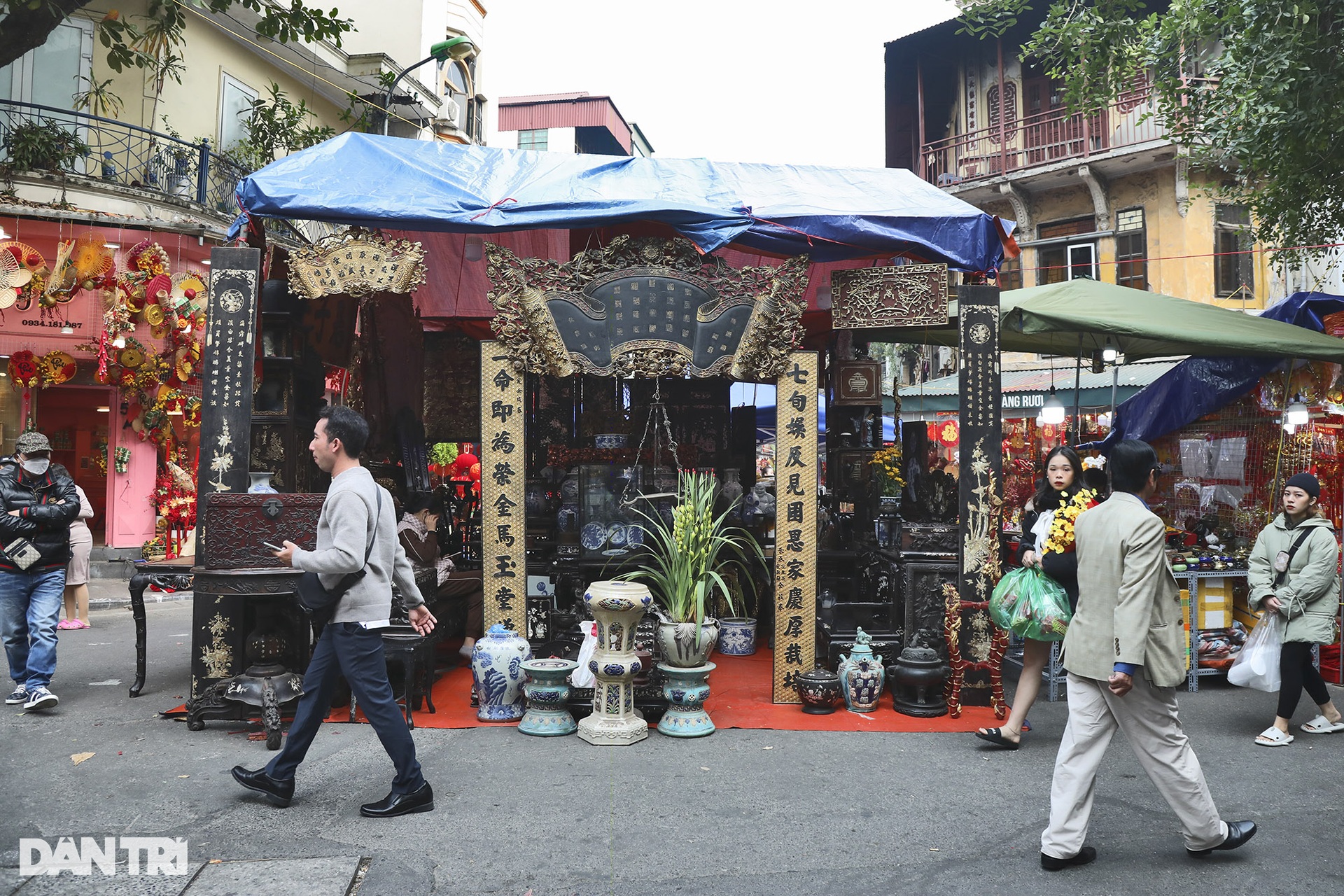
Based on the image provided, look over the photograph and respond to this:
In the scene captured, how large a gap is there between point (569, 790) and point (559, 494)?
4700mm

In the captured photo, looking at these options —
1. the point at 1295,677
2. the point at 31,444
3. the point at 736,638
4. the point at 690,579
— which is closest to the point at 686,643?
the point at 690,579

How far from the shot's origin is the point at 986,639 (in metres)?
6.30

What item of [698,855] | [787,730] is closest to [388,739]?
[698,855]

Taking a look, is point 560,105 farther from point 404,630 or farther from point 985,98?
point 404,630

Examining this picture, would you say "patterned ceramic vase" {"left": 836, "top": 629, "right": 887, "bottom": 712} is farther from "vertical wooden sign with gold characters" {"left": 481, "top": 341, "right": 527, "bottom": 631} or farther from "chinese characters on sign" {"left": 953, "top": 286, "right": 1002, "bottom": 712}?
"vertical wooden sign with gold characters" {"left": 481, "top": 341, "right": 527, "bottom": 631}

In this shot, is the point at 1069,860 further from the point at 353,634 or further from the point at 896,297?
the point at 896,297

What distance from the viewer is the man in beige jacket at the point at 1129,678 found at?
3.53 m

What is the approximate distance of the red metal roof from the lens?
101 ft

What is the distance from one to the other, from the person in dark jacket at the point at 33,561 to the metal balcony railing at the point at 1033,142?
50.6 ft

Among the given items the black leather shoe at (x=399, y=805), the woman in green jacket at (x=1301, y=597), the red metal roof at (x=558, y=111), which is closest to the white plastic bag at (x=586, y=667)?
the woman in green jacket at (x=1301, y=597)

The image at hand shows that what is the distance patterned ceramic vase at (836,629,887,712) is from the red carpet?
70mm

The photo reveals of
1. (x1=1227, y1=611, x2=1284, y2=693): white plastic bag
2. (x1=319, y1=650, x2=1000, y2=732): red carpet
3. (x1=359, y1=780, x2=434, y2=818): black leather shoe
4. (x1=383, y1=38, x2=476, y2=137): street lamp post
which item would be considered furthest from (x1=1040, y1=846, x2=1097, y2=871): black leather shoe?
(x1=383, y1=38, x2=476, y2=137): street lamp post

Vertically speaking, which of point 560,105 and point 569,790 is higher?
point 560,105

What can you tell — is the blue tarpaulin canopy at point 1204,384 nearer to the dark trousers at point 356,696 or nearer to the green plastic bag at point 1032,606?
the green plastic bag at point 1032,606
